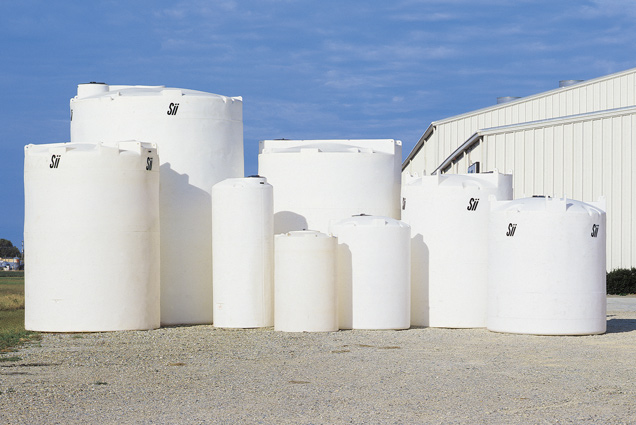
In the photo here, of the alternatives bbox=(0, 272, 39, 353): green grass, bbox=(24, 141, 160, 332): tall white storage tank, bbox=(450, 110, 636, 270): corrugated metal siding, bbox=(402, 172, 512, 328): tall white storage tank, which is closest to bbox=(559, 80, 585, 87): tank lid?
bbox=(450, 110, 636, 270): corrugated metal siding

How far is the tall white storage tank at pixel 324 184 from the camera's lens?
23.8 m

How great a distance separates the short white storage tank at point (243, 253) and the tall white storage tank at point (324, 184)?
1897 mm

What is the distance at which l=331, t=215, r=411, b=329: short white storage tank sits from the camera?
840 inches

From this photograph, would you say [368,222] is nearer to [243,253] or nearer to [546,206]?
[243,253]

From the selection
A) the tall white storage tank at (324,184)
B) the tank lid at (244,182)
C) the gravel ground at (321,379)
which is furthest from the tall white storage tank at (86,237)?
the tall white storage tank at (324,184)

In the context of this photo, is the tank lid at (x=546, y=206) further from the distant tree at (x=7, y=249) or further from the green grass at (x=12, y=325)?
the distant tree at (x=7, y=249)

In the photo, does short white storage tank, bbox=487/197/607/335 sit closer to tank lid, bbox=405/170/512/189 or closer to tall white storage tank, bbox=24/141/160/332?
tank lid, bbox=405/170/512/189

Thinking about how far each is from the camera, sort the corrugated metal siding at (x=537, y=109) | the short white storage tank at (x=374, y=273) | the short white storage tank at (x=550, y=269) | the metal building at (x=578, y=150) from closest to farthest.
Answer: the short white storage tank at (x=550, y=269)
the short white storage tank at (x=374, y=273)
the metal building at (x=578, y=150)
the corrugated metal siding at (x=537, y=109)

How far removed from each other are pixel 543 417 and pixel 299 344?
8.30 meters

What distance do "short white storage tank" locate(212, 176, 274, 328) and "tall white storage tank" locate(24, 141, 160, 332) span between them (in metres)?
1.82

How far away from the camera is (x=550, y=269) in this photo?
66.8 feet

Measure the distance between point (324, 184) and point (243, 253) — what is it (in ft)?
10.2

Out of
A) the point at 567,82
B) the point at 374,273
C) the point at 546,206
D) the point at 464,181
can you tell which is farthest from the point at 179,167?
the point at 567,82

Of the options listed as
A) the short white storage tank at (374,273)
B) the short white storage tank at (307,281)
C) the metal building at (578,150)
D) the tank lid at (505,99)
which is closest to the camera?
the short white storage tank at (307,281)
